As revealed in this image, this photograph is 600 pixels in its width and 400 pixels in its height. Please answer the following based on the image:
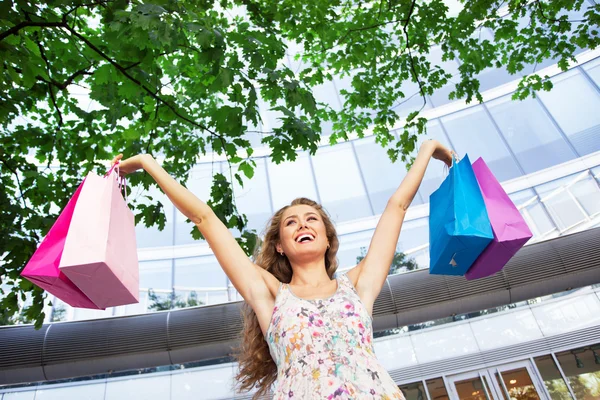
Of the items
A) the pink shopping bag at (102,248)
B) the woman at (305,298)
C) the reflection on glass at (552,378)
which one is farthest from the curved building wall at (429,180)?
the pink shopping bag at (102,248)

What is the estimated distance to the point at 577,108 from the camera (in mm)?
11953

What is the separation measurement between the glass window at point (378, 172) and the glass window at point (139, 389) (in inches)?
274

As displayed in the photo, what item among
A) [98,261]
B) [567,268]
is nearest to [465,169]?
[98,261]

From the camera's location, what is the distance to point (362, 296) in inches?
71.0

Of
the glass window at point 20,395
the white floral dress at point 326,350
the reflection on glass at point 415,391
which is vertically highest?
the glass window at point 20,395

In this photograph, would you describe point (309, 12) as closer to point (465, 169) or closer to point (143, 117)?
point (143, 117)

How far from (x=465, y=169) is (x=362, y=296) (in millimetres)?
717

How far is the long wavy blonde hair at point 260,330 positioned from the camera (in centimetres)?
188

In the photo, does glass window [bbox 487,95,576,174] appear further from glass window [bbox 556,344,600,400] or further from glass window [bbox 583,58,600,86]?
glass window [bbox 556,344,600,400]

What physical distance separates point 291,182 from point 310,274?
36.5ft

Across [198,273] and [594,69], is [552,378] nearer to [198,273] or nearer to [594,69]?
[198,273]

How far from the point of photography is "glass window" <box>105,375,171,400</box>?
8359mm

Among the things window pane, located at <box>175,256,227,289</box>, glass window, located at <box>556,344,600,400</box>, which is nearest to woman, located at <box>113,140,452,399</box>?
glass window, located at <box>556,344,600,400</box>

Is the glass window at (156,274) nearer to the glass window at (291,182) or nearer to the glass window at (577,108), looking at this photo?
the glass window at (291,182)
